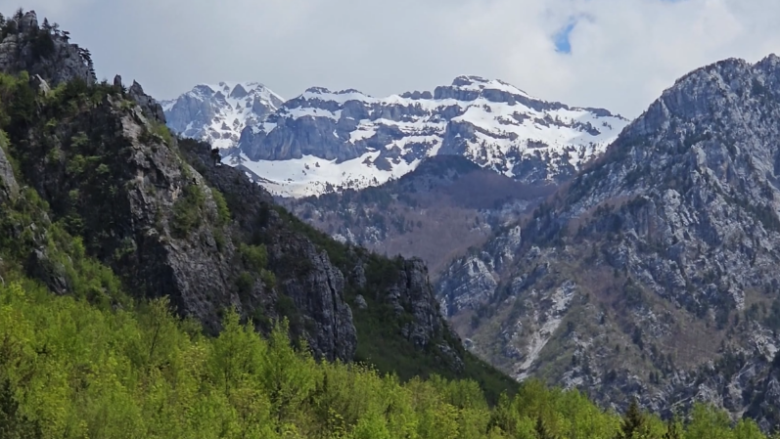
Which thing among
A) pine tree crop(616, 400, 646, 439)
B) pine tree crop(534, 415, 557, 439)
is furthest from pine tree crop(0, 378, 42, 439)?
pine tree crop(616, 400, 646, 439)

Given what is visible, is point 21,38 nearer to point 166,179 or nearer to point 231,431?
point 166,179

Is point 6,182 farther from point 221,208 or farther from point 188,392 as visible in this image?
point 188,392

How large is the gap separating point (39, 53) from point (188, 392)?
334 feet

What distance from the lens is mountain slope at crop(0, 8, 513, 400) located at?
138875mm

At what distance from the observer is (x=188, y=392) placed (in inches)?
3922

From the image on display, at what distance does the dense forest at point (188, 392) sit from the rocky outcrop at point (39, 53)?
6104 cm

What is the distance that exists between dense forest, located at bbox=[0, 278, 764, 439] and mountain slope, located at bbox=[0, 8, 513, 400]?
9.00m

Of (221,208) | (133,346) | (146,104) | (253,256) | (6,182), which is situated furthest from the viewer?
(146,104)

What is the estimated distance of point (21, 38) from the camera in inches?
6969

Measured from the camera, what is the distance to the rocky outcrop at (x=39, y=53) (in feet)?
571

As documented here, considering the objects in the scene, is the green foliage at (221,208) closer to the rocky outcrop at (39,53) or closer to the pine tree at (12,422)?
the rocky outcrop at (39,53)

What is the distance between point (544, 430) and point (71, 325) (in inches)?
2708

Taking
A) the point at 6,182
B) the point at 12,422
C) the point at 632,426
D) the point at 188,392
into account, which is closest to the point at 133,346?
the point at 188,392

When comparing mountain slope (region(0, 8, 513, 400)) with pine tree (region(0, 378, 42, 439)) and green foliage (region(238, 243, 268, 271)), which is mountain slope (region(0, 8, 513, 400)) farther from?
pine tree (region(0, 378, 42, 439))
